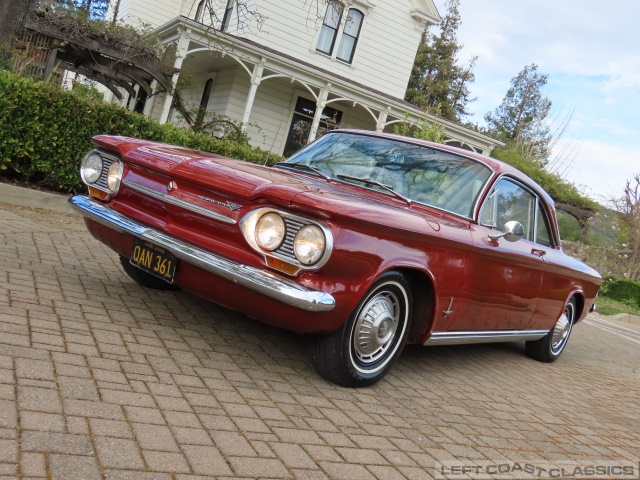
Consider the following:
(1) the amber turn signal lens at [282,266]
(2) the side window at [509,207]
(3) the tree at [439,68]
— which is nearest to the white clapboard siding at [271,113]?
(2) the side window at [509,207]

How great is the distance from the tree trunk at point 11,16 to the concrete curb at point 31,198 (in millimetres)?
4049

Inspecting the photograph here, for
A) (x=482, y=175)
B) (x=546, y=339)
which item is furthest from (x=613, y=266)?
(x=482, y=175)

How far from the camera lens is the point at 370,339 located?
3898 mm

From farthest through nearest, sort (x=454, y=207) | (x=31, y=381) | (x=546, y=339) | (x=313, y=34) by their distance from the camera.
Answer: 1. (x=313, y=34)
2. (x=546, y=339)
3. (x=454, y=207)
4. (x=31, y=381)

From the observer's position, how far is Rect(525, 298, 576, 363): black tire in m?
6.58

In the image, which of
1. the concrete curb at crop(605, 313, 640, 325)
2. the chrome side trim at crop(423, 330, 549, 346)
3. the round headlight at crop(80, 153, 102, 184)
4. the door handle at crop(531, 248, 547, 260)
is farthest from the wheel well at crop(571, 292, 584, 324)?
the concrete curb at crop(605, 313, 640, 325)

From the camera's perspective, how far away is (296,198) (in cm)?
340

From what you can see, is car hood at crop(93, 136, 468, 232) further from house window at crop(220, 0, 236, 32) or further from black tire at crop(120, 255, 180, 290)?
house window at crop(220, 0, 236, 32)

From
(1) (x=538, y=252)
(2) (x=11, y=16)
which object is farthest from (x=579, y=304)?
(2) (x=11, y=16)

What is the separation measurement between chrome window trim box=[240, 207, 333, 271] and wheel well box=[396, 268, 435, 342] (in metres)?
0.91

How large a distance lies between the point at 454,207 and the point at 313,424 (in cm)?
210

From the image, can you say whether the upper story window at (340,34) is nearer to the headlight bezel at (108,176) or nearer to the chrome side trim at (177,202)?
the headlight bezel at (108,176)

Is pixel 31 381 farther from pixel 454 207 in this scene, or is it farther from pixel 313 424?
pixel 454 207

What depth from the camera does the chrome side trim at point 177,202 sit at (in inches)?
144
